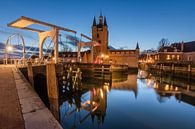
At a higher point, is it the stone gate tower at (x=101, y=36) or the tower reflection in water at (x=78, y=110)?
the stone gate tower at (x=101, y=36)

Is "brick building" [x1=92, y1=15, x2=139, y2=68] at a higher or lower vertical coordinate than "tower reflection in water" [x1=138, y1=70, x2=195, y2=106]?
higher

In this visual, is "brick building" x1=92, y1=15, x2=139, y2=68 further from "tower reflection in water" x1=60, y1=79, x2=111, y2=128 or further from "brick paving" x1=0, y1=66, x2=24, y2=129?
"brick paving" x1=0, y1=66, x2=24, y2=129

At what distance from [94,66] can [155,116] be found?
14.4m

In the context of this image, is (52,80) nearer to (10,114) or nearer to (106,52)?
(10,114)

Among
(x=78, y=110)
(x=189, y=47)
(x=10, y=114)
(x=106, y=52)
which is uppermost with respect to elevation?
(x=189, y=47)

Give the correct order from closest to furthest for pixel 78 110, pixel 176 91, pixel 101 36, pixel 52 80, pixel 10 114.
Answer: pixel 10 114 < pixel 52 80 < pixel 78 110 < pixel 176 91 < pixel 101 36

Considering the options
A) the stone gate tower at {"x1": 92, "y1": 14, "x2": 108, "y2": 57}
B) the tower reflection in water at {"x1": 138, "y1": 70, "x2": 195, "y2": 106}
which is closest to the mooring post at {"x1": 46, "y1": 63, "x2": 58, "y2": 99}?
the tower reflection in water at {"x1": 138, "y1": 70, "x2": 195, "y2": 106}

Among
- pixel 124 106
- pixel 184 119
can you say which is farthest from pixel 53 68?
pixel 184 119

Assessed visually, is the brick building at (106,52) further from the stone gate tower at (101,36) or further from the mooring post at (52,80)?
the mooring post at (52,80)

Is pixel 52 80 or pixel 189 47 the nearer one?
pixel 52 80

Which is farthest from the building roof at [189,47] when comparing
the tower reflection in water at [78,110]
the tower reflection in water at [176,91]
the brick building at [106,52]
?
the tower reflection in water at [78,110]

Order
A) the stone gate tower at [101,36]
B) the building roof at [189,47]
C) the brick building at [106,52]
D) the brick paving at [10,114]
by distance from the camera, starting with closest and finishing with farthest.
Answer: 1. the brick paving at [10,114]
2. the building roof at [189,47]
3. the stone gate tower at [101,36]
4. the brick building at [106,52]

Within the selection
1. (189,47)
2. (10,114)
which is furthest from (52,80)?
(189,47)

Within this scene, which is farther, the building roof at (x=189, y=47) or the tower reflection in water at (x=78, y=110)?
the building roof at (x=189, y=47)
